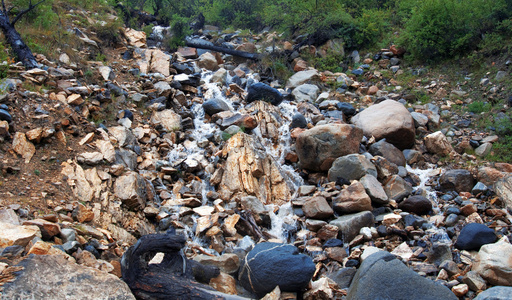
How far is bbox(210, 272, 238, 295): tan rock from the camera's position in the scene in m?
4.14

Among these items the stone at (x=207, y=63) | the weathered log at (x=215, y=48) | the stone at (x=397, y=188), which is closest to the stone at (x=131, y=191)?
the stone at (x=397, y=188)

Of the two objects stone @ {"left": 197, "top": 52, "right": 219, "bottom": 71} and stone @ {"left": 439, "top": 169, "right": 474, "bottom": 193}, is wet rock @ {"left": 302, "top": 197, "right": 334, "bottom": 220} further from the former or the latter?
stone @ {"left": 197, "top": 52, "right": 219, "bottom": 71}

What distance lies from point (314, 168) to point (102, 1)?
30.7 feet

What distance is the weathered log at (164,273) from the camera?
3.43m

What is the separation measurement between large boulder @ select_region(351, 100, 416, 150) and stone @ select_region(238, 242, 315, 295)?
16.0ft

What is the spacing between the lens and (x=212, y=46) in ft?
42.5

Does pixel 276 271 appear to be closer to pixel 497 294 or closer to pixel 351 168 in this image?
pixel 497 294

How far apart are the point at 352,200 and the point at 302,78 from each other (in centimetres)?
581

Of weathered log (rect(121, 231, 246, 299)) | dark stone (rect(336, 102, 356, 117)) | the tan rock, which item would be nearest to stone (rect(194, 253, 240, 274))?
the tan rock

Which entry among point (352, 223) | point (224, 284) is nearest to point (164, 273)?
point (224, 284)

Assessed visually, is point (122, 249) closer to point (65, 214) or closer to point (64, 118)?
point (65, 214)

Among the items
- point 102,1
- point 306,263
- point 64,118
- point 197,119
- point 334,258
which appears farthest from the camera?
point 102,1

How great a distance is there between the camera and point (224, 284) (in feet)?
13.8

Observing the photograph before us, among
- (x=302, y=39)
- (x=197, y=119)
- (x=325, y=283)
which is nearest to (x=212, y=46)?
(x=302, y=39)
